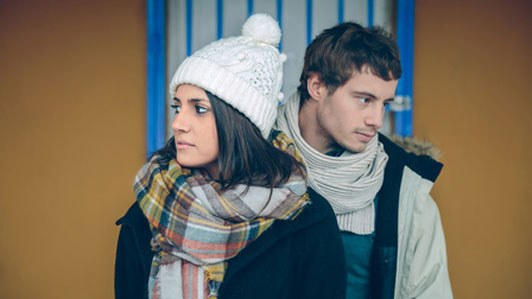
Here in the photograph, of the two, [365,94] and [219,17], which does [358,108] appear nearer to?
[365,94]

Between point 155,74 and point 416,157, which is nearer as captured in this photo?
point 416,157

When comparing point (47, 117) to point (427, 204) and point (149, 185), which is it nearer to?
point (149, 185)

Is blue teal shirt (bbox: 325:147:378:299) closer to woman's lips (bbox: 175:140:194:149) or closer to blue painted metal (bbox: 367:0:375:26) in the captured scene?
woman's lips (bbox: 175:140:194:149)

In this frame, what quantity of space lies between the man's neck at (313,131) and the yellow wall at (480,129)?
1054mm

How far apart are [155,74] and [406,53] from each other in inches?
62.0

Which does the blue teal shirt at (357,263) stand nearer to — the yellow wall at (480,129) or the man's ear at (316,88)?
the man's ear at (316,88)

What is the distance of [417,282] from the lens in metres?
1.83

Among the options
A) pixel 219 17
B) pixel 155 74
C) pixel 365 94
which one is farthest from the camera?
pixel 219 17

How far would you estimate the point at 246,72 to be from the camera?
4.94ft

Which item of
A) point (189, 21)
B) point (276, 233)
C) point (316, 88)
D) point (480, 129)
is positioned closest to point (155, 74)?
point (189, 21)

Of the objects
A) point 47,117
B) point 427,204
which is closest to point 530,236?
point 427,204

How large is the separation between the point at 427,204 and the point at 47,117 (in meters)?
2.31

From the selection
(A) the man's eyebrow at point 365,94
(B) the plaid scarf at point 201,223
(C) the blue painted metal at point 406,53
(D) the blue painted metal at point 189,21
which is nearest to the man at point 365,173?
(A) the man's eyebrow at point 365,94

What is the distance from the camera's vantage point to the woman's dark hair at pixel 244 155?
1468 mm
